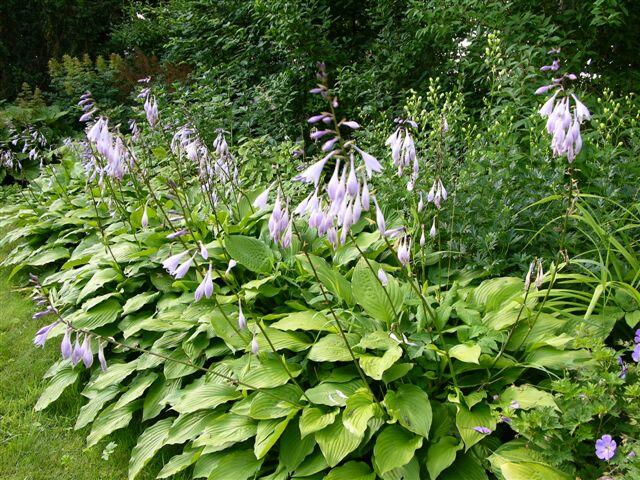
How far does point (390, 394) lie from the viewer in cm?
270

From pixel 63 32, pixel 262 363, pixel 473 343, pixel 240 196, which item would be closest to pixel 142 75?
pixel 63 32

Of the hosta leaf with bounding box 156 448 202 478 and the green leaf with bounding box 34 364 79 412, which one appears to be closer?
the hosta leaf with bounding box 156 448 202 478

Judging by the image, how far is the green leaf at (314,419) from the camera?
8.64 feet

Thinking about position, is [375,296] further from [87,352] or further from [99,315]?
[99,315]

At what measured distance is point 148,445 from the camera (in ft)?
10.4

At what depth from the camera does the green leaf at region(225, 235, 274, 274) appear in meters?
3.81

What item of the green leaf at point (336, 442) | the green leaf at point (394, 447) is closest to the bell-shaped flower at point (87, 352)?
the green leaf at point (336, 442)

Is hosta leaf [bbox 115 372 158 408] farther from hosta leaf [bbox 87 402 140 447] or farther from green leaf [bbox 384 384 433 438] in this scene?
green leaf [bbox 384 384 433 438]

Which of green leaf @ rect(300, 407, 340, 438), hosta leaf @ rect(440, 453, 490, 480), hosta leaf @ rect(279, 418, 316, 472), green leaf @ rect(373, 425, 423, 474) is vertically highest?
green leaf @ rect(300, 407, 340, 438)

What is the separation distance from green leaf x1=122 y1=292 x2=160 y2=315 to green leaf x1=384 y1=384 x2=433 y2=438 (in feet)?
7.01

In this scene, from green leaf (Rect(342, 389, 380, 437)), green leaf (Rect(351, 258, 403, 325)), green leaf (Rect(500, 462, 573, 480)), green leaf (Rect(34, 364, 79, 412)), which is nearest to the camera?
green leaf (Rect(500, 462, 573, 480))

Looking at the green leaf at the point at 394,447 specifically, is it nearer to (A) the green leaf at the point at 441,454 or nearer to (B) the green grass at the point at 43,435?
Answer: (A) the green leaf at the point at 441,454

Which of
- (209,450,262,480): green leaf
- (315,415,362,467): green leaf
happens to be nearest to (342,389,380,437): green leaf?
(315,415,362,467): green leaf

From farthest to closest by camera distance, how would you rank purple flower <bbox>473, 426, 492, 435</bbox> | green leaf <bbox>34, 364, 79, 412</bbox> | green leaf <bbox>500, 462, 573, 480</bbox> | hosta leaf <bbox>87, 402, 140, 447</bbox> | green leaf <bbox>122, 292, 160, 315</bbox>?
green leaf <bbox>122, 292, 160, 315</bbox>
green leaf <bbox>34, 364, 79, 412</bbox>
hosta leaf <bbox>87, 402, 140, 447</bbox>
purple flower <bbox>473, 426, 492, 435</bbox>
green leaf <bbox>500, 462, 573, 480</bbox>
